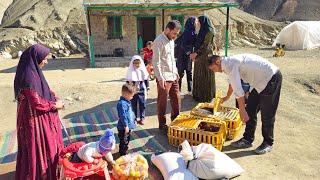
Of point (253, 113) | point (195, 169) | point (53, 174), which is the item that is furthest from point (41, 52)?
point (253, 113)

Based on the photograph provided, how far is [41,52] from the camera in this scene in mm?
3756

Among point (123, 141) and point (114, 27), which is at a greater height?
point (114, 27)

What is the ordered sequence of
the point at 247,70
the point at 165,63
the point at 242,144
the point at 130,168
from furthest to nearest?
the point at 165,63 < the point at 242,144 < the point at 247,70 < the point at 130,168

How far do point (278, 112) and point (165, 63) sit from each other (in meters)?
3.18

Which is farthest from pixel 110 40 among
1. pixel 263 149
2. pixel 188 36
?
pixel 263 149

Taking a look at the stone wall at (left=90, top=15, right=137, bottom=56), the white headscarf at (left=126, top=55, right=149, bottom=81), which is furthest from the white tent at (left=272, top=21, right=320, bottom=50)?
the white headscarf at (left=126, top=55, right=149, bottom=81)

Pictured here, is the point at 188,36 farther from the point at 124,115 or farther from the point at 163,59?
the point at 124,115

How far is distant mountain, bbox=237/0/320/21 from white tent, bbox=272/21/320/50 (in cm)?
1308

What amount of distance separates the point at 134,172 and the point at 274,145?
9.11 ft

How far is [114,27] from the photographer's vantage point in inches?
667

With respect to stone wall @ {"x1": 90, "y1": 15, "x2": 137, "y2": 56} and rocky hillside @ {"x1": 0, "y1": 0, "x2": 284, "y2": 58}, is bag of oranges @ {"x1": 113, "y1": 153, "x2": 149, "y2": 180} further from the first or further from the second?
rocky hillside @ {"x1": 0, "y1": 0, "x2": 284, "y2": 58}

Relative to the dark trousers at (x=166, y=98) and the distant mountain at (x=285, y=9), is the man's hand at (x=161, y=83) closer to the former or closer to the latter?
the dark trousers at (x=166, y=98)

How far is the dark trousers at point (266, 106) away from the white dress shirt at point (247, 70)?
9 cm

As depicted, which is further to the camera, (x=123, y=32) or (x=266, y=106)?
(x=123, y=32)
